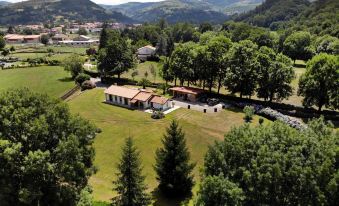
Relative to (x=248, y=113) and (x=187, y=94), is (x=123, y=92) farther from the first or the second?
(x=248, y=113)

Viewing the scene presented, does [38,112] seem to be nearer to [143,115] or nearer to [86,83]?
[143,115]

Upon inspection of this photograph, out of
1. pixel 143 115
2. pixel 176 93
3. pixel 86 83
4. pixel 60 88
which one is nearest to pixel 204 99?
pixel 176 93

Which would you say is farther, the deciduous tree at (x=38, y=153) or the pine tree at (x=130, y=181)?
the pine tree at (x=130, y=181)

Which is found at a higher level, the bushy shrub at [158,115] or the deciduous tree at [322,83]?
the deciduous tree at [322,83]

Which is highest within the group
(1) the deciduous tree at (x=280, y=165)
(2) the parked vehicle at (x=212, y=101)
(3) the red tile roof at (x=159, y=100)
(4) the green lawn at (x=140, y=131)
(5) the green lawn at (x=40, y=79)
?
(1) the deciduous tree at (x=280, y=165)

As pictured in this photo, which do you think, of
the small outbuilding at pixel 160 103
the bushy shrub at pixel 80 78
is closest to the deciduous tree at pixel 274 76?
the small outbuilding at pixel 160 103

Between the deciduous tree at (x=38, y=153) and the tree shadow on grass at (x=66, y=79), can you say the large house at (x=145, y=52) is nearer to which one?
the tree shadow on grass at (x=66, y=79)

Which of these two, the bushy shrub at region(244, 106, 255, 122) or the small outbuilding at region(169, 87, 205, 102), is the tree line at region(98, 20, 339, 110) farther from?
the bushy shrub at region(244, 106, 255, 122)
